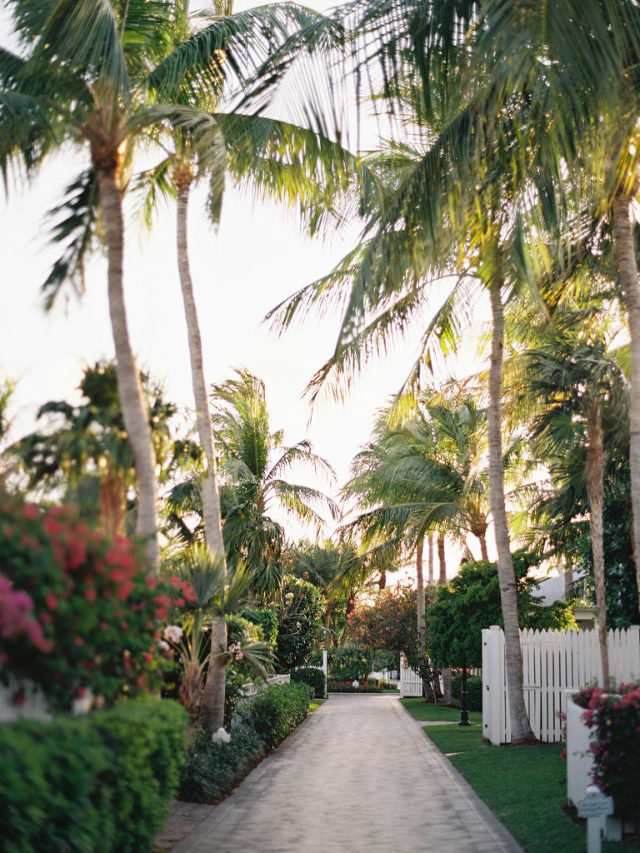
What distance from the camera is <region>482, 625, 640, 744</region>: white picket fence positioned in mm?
16375

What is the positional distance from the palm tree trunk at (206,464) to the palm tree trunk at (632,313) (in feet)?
17.9

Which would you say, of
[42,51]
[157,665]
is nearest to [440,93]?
[42,51]

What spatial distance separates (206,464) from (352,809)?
15.6 feet

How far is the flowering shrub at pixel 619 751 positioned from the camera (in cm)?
721

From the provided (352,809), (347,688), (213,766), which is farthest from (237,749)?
(347,688)

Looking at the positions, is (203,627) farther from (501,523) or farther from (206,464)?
(501,523)

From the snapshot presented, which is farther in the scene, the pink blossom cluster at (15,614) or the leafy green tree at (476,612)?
the leafy green tree at (476,612)

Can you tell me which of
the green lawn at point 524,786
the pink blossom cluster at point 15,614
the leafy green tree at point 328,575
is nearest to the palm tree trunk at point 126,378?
the pink blossom cluster at point 15,614

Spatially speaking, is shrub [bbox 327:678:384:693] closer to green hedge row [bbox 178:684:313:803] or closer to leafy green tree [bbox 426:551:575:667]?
leafy green tree [bbox 426:551:575:667]

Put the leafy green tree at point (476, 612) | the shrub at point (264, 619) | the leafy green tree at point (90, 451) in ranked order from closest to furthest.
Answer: the leafy green tree at point (90, 451) < the leafy green tree at point (476, 612) < the shrub at point (264, 619)

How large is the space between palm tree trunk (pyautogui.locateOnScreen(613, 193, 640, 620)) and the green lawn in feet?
9.47

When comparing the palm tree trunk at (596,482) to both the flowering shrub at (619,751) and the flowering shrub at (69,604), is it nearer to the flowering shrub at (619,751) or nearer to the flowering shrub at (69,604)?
the flowering shrub at (619,751)

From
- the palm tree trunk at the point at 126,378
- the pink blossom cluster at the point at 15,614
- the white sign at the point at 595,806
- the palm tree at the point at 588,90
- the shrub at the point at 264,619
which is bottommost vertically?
the white sign at the point at 595,806

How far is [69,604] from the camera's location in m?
5.37
